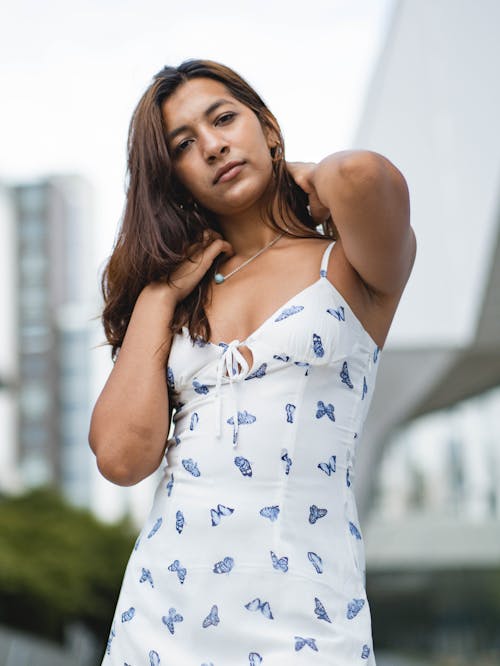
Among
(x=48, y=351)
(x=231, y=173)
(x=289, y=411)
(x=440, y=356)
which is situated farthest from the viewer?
(x=48, y=351)

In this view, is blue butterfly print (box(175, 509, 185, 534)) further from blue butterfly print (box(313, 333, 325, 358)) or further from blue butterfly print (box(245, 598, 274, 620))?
blue butterfly print (box(313, 333, 325, 358))

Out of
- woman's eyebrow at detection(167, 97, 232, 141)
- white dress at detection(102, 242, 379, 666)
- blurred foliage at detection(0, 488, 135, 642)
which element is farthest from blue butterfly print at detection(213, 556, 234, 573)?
blurred foliage at detection(0, 488, 135, 642)

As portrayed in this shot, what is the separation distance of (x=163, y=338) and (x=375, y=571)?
1743 centimetres

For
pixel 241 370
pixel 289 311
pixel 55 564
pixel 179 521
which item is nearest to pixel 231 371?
pixel 241 370

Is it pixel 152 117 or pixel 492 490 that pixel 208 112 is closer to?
pixel 152 117

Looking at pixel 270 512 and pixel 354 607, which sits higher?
pixel 270 512

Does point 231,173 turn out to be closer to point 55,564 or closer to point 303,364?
point 303,364

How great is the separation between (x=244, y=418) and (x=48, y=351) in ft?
162

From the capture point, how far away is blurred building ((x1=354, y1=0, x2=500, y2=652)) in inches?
341

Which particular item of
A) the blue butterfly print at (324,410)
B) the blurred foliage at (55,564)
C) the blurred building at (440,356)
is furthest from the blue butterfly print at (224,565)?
the blurred foliage at (55,564)

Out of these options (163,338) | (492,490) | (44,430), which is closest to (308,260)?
(163,338)

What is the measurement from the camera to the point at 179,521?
4.85ft

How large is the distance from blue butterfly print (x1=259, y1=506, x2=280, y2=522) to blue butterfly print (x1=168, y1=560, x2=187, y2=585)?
0.13 metres

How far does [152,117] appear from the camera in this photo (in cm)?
163
